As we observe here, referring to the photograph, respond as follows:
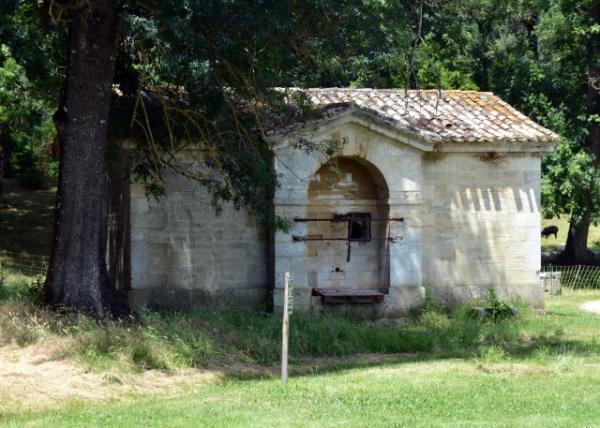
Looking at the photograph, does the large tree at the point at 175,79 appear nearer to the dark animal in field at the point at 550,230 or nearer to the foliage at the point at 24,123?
the foliage at the point at 24,123

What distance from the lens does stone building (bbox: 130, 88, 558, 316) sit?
20.5 m

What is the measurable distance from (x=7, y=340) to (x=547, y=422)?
7824 mm

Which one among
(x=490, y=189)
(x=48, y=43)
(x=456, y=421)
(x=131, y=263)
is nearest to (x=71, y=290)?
(x=131, y=263)

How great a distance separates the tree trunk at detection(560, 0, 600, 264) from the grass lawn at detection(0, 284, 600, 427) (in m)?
12.2

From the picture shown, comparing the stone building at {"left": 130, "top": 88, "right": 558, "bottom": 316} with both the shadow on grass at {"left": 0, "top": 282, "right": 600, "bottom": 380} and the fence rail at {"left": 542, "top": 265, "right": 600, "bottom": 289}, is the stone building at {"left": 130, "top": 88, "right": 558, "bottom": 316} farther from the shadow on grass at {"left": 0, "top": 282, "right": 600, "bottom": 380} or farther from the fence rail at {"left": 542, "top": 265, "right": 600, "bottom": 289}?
the fence rail at {"left": 542, "top": 265, "right": 600, "bottom": 289}

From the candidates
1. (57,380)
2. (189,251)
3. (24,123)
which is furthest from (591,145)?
(57,380)

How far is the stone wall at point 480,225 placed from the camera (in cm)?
2173

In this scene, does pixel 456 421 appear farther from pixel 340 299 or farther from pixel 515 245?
pixel 515 245

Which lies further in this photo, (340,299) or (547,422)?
(340,299)

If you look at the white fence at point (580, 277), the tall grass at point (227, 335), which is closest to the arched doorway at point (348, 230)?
the tall grass at point (227, 335)

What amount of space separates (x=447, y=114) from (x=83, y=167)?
30.6 feet

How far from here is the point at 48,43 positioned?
19734 mm

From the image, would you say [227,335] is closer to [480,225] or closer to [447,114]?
[480,225]

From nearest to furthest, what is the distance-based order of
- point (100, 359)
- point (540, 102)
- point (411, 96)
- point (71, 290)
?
point (100, 359) → point (71, 290) → point (411, 96) → point (540, 102)
